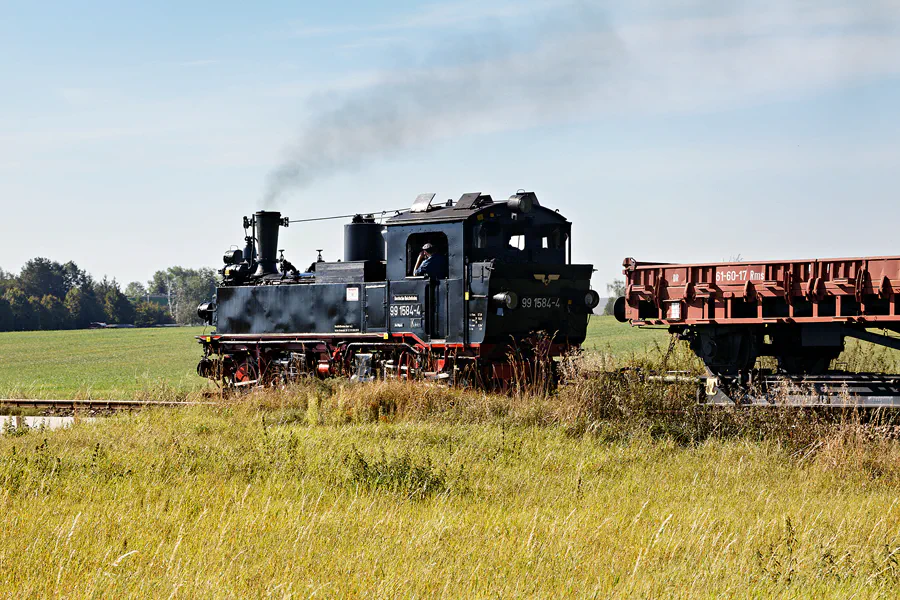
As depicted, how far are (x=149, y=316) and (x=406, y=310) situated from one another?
102m

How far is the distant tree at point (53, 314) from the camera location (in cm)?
9289

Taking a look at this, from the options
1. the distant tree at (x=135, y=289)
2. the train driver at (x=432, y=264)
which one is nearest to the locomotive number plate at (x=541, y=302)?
the train driver at (x=432, y=264)

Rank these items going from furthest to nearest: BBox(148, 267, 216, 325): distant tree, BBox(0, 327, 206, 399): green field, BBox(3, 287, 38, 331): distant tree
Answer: BBox(148, 267, 216, 325): distant tree, BBox(3, 287, 38, 331): distant tree, BBox(0, 327, 206, 399): green field

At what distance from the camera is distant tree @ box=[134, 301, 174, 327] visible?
10725cm

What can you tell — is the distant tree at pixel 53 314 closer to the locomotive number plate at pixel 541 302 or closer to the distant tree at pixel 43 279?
the distant tree at pixel 43 279

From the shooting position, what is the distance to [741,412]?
11.5 meters

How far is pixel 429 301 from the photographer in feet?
48.7

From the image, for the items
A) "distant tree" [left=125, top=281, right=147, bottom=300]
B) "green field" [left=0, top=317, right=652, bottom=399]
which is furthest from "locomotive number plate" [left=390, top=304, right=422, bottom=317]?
"distant tree" [left=125, top=281, right=147, bottom=300]

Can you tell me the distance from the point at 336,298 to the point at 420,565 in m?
10.6

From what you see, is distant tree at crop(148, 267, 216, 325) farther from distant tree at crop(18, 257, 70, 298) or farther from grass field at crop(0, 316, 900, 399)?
grass field at crop(0, 316, 900, 399)

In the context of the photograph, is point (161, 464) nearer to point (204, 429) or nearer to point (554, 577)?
point (204, 429)

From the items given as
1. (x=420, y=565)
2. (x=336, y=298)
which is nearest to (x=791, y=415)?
(x=420, y=565)

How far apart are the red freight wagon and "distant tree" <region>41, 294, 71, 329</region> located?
90.2m

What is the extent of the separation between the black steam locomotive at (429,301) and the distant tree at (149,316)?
94.7 m
